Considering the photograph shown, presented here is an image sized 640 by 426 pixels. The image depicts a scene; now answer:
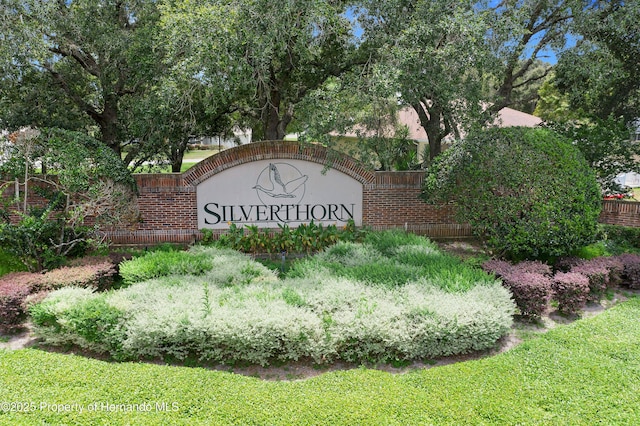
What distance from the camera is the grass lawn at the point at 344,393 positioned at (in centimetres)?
376

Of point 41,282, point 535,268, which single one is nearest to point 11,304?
point 41,282

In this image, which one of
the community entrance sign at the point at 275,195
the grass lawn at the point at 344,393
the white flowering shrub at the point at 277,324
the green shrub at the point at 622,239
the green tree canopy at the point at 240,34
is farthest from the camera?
the community entrance sign at the point at 275,195

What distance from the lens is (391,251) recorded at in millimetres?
7668

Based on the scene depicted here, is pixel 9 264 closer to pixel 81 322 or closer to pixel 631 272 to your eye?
pixel 81 322

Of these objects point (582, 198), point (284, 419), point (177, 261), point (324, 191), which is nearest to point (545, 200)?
point (582, 198)

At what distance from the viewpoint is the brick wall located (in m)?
9.60

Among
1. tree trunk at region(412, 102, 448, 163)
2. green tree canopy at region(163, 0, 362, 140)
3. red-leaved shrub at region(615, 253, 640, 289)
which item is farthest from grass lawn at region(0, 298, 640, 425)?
tree trunk at region(412, 102, 448, 163)

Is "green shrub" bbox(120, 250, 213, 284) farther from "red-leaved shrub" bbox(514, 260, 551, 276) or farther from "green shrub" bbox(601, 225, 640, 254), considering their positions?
"green shrub" bbox(601, 225, 640, 254)

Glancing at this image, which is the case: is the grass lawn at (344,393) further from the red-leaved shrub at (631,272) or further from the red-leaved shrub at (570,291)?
the red-leaved shrub at (631,272)

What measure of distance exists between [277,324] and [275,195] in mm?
5367

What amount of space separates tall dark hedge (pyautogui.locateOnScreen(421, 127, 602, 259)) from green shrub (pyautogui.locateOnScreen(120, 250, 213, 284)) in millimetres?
4827

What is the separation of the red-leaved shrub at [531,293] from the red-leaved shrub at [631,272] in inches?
84.5

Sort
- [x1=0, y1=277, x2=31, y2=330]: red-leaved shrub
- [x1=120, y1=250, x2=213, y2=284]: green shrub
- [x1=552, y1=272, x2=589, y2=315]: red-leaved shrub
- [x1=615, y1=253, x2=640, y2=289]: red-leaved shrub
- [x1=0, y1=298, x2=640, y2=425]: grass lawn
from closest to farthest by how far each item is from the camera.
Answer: [x1=0, y1=298, x2=640, y2=425]: grass lawn → [x1=0, y1=277, x2=31, y2=330]: red-leaved shrub → [x1=552, y1=272, x2=589, y2=315]: red-leaved shrub → [x1=120, y1=250, x2=213, y2=284]: green shrub → [x1=615, y1=253, x2=640, y2=289]: red-leaved shrub

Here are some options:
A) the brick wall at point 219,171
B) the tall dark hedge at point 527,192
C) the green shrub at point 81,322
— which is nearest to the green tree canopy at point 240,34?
the brick wall at point 219,171
